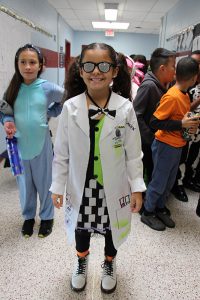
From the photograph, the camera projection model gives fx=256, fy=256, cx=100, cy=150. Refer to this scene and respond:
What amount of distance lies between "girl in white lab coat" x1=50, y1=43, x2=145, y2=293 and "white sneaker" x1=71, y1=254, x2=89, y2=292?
0.26 metres

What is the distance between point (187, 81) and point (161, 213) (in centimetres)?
109

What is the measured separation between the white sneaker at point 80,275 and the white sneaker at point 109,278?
11 centimetres

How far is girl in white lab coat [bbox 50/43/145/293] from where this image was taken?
1.09m

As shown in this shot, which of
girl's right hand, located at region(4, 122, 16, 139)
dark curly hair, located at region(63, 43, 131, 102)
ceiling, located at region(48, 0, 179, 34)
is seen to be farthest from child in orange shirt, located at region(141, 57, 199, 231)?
ceiling, located at region(48, 0, 179, 34)

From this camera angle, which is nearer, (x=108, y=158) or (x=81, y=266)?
(x=108, y=158)

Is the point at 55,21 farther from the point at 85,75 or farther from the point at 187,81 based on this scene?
the point at 85,75

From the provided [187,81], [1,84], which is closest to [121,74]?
[187,81]

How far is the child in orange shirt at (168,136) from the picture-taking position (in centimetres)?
176

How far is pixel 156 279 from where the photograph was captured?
1.54 m

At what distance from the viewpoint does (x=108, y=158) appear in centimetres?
112

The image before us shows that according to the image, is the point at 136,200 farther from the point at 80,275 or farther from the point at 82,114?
the point at 80,275

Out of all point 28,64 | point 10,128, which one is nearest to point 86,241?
point 10,128

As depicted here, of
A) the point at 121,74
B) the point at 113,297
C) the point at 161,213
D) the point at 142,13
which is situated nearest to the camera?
the point at 121,74

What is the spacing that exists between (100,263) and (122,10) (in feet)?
20.6
